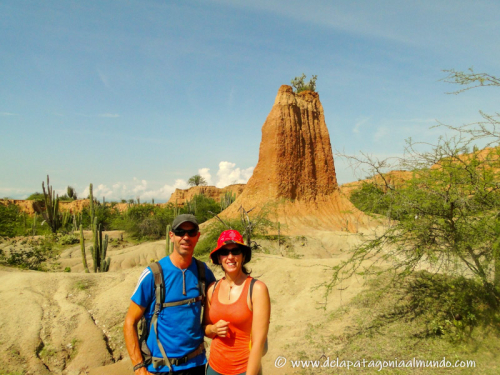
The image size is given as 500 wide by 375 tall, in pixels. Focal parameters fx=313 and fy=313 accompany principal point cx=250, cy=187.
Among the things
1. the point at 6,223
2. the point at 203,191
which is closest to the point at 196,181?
the point at 203,191

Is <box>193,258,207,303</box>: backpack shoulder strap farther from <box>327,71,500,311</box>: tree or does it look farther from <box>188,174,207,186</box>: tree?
<box>188,174,207,186</box>: tree

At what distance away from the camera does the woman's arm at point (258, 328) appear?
7.39 feet

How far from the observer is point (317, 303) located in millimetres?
7562

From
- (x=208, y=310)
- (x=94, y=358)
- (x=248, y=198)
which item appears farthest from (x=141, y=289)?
(x=248, y=198)

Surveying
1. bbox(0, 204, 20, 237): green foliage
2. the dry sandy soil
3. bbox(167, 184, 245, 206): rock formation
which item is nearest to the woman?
the dry sandy soil

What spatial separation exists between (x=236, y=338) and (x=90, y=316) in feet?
20.0

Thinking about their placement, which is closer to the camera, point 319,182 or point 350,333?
point 350,333

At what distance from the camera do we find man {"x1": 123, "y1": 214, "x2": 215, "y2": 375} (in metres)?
2.48

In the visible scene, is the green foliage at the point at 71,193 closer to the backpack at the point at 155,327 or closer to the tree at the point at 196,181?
the tree at the point at 196,181

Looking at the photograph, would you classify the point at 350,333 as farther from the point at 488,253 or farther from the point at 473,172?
the point at 473,172

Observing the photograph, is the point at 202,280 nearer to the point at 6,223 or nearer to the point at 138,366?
the point at 138,366

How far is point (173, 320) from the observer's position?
254 cm

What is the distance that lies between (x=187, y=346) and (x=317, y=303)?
5.65 metres

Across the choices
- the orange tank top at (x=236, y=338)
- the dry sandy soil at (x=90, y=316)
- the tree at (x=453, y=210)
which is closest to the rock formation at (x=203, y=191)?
the dry sandy soil at (x=90, y=316)
